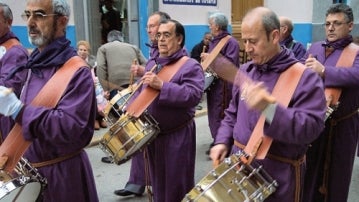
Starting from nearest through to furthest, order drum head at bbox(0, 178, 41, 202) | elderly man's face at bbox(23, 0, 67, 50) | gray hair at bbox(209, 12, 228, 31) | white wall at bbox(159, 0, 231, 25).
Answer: drum head at bbox(0, 178, 41, 202), elderly man's face at bbox(23, 0, 67, 50), gray hair at bbox(209, 12, 228, 31), white wall at bbox(159, 0, 231, 25)

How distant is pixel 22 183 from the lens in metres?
2.10

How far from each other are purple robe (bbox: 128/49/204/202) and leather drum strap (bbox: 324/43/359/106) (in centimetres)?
96

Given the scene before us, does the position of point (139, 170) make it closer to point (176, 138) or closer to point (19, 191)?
point (176, 138)

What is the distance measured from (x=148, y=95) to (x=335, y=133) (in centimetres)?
158

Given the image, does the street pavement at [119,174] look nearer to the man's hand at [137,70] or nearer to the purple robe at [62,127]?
the man's hand at [137,70]

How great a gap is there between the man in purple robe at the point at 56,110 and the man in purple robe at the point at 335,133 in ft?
6.14

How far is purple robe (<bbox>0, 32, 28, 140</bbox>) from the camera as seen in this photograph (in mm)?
2701

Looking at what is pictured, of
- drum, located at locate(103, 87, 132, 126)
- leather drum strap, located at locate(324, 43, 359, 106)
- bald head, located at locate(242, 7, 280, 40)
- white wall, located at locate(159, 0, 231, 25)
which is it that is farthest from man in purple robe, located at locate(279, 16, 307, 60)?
white wall, located at locate(159, 0, 231, 25)

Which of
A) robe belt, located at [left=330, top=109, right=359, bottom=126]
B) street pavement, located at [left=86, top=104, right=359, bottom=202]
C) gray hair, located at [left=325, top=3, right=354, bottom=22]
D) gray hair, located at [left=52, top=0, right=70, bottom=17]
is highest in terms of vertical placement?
gray hair, located at [left=52, top=0, right=70, bottom=17]

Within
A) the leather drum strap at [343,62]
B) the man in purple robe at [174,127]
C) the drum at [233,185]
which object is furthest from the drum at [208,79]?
the drum at [233,185]

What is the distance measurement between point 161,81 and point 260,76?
954 millimetres

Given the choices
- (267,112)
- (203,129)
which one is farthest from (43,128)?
(203,129)

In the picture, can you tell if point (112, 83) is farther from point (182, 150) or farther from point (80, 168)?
point (80, 168)

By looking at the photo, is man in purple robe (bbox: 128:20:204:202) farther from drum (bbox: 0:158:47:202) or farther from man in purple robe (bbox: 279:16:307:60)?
man in purple robe (bbox: 279:16:307:60)
